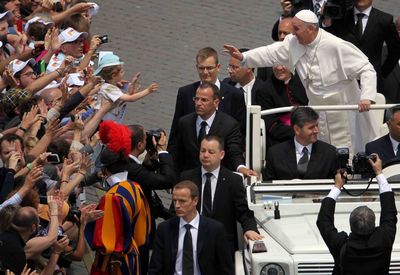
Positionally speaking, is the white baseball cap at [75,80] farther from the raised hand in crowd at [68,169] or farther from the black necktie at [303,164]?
the black necktie at [303,164]

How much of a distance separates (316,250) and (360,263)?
78 centimetres

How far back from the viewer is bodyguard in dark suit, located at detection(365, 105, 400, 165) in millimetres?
12797

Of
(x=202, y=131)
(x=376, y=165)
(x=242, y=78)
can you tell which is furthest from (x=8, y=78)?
(x=376, y=165)

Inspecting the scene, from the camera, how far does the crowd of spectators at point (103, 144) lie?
11758 millimetres

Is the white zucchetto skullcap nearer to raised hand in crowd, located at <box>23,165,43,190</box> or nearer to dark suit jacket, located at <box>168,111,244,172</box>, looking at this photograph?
dark suit jacket, located at <box>168,111,244,172</box>

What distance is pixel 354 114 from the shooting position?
1386 cm

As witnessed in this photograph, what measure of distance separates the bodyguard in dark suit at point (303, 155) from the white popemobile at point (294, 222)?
9.7 inches

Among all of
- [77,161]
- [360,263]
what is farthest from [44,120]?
[360,263]

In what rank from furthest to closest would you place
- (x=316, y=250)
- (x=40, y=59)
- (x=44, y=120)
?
(x=40, y=59) < (x=44, y=120) < (x=316, y=250)

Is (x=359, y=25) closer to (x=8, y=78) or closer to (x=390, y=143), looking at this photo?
(x=390, y=143)

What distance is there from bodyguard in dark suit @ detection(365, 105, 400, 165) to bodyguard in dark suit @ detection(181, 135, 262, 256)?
A: 4.20ft

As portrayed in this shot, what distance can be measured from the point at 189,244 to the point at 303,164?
1.49m

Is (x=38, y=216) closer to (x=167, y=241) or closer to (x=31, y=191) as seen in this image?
(x=31, y=191)

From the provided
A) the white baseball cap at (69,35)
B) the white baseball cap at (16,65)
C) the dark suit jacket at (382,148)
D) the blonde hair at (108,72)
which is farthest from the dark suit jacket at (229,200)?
the white baseball cap at (69,35)
